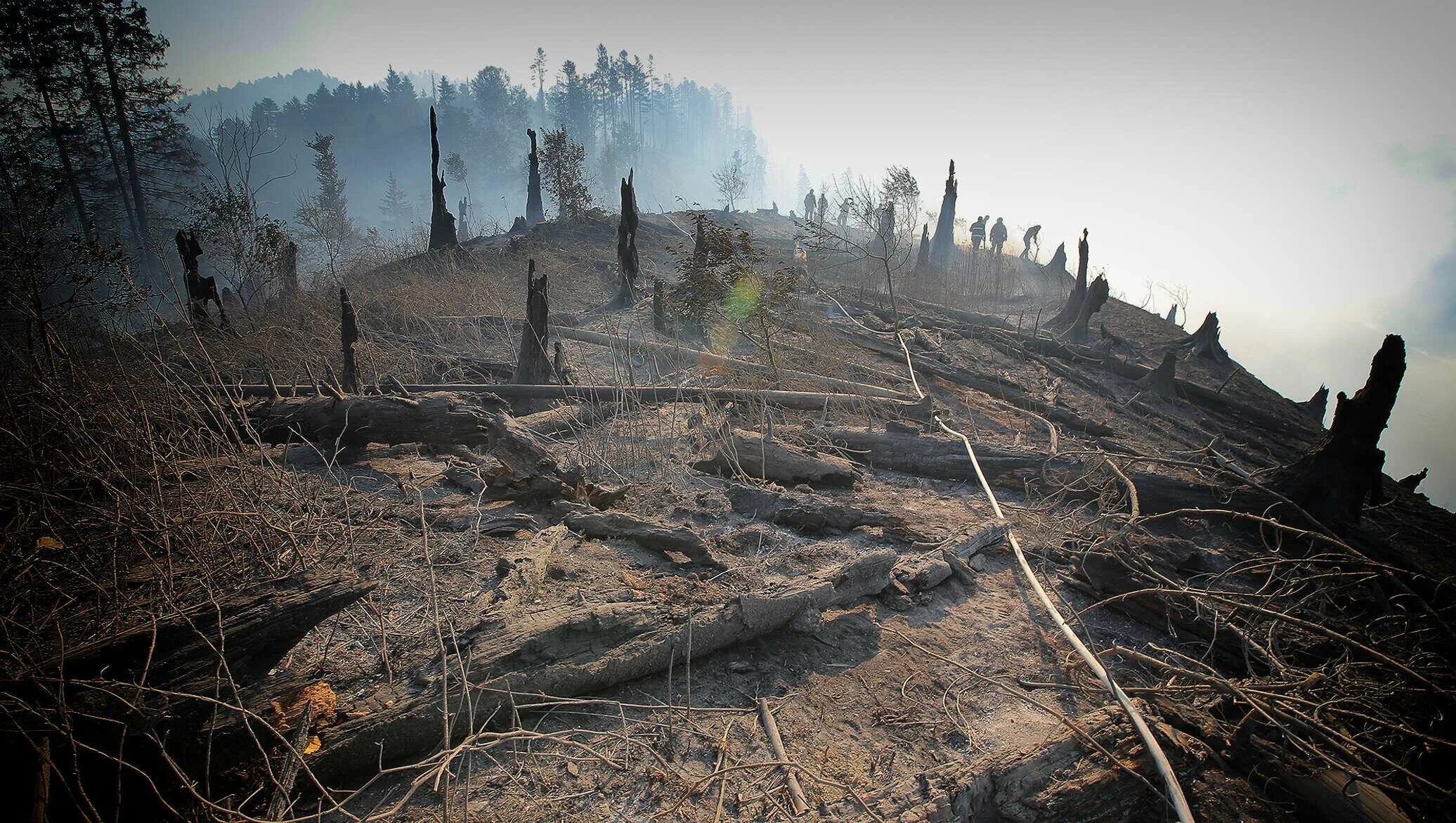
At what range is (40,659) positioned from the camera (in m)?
1.77

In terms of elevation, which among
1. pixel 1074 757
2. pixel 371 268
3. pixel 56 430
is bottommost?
pixel 371 268

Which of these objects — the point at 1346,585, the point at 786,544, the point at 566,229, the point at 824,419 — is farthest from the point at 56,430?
the point at 566,229

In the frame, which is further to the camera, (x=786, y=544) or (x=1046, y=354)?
(x=1046, y=354)

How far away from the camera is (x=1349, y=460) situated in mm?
5051

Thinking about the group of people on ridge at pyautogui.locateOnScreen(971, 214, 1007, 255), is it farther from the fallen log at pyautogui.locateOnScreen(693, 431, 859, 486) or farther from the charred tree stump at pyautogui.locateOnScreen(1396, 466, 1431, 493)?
the fallen log at pyautogui.locateOnScreen(693, 431, 859, 486)

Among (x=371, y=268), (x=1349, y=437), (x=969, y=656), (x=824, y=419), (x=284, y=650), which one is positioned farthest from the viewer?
(x=371, y=268)

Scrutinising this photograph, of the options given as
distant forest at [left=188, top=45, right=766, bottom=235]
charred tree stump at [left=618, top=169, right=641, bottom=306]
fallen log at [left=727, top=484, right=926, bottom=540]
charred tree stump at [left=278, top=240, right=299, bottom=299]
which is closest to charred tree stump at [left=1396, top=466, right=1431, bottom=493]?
fallen log at [left=727, top=484, right=926, bottom=540]

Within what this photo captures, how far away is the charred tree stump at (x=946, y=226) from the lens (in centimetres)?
2400

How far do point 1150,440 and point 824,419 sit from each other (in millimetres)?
6081

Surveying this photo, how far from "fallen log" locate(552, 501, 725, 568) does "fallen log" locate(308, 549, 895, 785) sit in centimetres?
66

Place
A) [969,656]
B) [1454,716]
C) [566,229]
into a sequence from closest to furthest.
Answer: [1454,716], [969,656], [566,229]

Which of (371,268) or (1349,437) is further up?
(1349,437)

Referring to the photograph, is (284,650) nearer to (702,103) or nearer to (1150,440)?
(1150,440)

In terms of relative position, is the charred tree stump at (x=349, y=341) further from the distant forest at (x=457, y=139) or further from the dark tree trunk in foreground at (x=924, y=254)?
the distant forest at (x=457, y=139)
